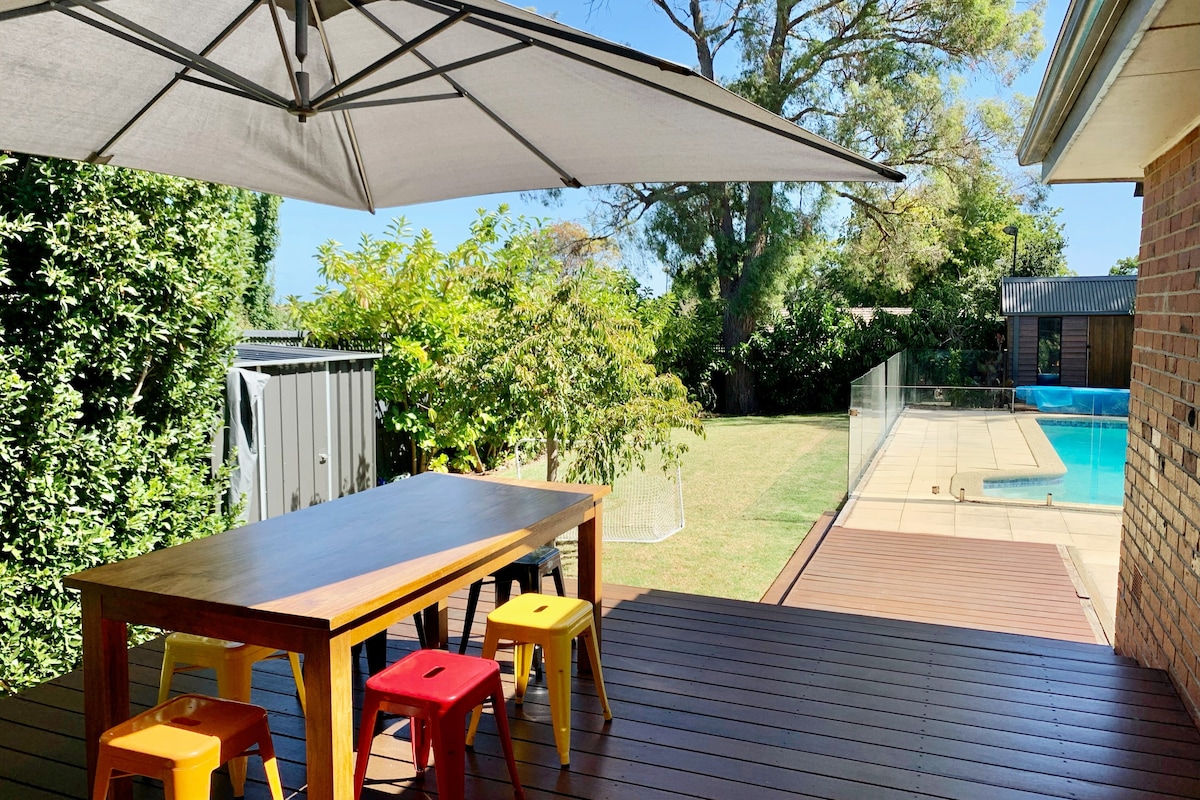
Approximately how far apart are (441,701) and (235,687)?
81 cm

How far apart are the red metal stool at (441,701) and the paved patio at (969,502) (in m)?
4.57

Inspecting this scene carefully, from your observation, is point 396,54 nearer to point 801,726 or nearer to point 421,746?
point 421,746

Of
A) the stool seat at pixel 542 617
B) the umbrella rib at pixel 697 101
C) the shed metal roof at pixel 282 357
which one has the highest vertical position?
the umbrella rib at pixel 697 101

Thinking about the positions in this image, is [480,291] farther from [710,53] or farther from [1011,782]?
[710,53]

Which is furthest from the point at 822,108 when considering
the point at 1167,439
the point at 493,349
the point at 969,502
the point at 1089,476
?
the point at 1167,439

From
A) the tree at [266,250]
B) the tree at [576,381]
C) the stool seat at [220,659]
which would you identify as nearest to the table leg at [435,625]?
the stool seat at [220,659]

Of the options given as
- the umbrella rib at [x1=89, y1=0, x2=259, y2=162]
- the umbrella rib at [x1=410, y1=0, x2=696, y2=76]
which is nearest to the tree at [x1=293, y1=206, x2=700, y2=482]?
the umbrella rib at [x1=89, y1=0, x2=259, y2=162]

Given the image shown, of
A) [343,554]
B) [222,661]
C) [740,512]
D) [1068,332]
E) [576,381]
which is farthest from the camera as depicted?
[1068,332]

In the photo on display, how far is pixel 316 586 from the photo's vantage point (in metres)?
2.10

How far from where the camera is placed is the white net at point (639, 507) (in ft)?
28.0

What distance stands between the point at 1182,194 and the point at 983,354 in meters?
18.1

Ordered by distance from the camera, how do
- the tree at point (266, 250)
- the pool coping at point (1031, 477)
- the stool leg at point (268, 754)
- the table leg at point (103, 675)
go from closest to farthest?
the stool leg at point (268, 754), the table leg at point (103, 675), the pool coping at point (1031, 477), the tree at point (266, 250)

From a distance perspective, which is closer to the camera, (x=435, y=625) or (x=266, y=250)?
(x=435, y=625)

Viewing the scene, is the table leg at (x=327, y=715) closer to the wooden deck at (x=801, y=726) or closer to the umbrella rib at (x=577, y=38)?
the wooden deck at (x=801, y=726)
